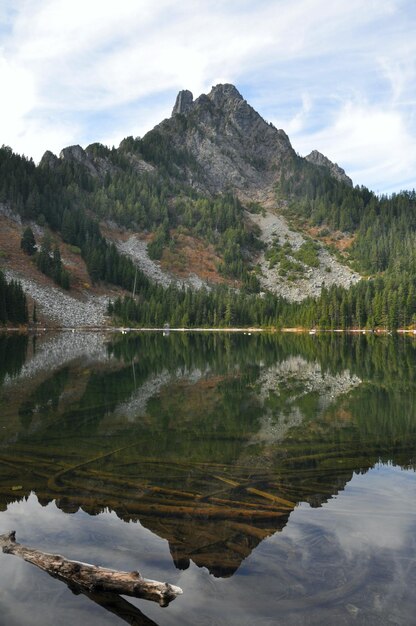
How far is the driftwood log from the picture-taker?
7980mm

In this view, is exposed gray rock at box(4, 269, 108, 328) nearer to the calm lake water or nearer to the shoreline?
the shoreline

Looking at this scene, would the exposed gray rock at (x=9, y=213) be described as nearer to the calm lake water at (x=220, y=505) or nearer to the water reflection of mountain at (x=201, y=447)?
the water reflection of mountain at (x=201, y=447)

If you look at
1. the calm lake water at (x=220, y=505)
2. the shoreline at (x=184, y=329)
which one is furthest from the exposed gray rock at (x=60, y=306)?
the calm lake water at (x=220, y=505)

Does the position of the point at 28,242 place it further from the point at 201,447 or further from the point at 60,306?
the point at 201,447

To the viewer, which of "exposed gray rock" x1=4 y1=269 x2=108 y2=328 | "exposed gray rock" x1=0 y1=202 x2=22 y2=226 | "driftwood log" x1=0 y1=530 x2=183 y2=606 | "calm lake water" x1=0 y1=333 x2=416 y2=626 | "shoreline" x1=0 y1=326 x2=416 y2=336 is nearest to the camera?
"driftwood log" x1=0 y1=530 x2=183 y2=606

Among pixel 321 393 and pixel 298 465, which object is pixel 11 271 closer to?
pixel 321 393

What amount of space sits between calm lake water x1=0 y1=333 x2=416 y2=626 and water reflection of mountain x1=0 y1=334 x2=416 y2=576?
7 cm

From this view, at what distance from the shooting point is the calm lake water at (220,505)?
339 inches

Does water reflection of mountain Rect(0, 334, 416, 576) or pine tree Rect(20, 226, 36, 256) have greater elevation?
pine tree Rect(20, 226, 36, 256)

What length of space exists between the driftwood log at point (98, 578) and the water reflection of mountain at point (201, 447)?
1.79 metres

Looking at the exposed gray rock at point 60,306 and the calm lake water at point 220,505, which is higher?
the exposed gray rock at point 60,306

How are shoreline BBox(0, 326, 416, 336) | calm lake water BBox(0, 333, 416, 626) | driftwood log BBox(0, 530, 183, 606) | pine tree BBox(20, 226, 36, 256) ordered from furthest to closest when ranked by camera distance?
1. pine tree BBox(20, 226, 36, 256)
2. shoreline BBox(0, 326, 416, 336)
3. calm lake water BBox(0, 333, 416, 626)
4. driftwood log BBox(0, 530, 183, 606)

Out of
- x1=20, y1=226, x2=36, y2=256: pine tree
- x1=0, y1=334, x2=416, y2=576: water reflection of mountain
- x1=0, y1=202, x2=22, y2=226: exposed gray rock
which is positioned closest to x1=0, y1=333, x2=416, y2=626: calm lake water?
x1=0, y1=334, x2=416, y2=576: water reflection of mountain

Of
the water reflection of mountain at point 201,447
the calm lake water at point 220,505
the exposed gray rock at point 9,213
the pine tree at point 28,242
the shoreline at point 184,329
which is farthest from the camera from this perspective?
the exposed gray rock at point 9,213
